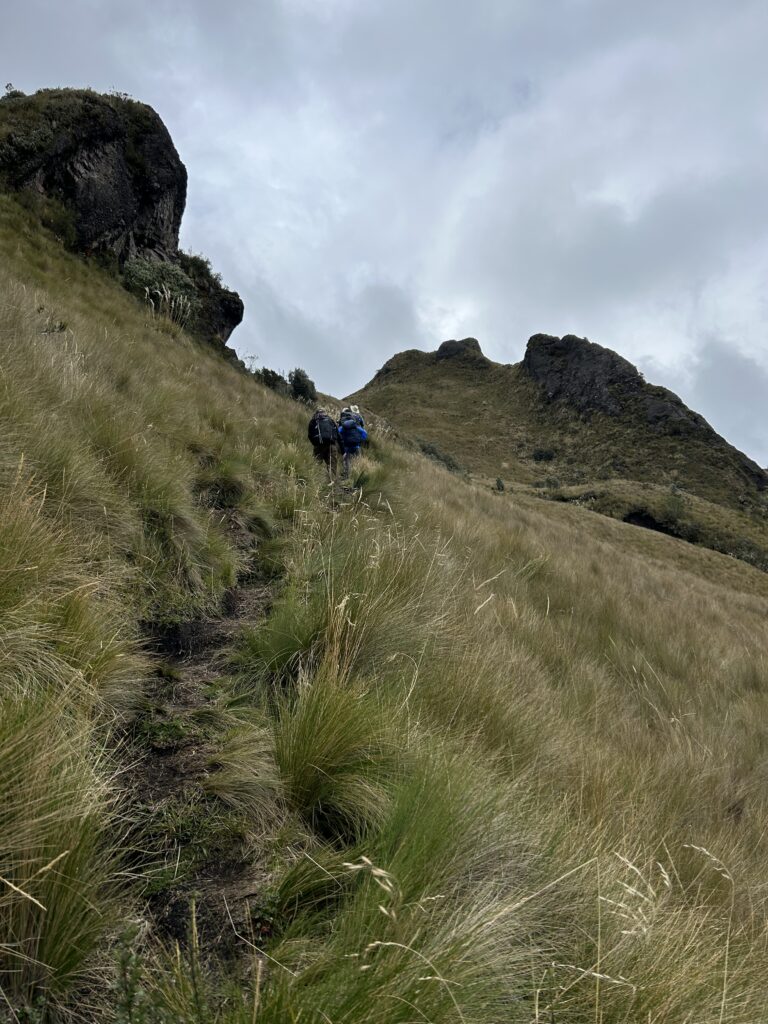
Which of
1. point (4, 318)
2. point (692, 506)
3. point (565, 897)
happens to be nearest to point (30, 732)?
point (565, 897)

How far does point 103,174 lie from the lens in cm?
1575

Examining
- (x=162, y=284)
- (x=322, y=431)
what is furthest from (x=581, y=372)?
(x=322, y=431)

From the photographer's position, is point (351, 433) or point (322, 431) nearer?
point (322, 431)

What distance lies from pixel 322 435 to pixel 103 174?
45.3 ft

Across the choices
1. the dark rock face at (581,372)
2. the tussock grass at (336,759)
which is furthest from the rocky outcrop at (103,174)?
the dark rock face at (581,372)

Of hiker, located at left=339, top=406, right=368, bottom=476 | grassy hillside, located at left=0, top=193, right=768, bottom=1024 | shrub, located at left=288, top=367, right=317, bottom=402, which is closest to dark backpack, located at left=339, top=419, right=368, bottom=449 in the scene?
hiker, located at left=339, top=406, right=368, bottom=476

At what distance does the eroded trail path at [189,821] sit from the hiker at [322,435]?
5.97 m

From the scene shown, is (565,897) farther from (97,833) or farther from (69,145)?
(69,145)

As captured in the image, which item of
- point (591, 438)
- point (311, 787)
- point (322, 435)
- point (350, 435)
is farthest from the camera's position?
point (591, 438)

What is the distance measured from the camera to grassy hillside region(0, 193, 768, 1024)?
1034 millimetres

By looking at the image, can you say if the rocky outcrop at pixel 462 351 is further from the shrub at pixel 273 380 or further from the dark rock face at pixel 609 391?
the shrub at pixel 273 380

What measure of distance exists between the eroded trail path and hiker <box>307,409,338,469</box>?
19.6 feet

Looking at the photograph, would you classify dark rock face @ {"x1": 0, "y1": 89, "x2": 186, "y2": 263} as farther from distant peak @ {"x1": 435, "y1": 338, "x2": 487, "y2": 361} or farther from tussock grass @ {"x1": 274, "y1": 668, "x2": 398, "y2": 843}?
distant peak @ {"x1": 435, "y1": 338, "x2": 487, "y2": 361}

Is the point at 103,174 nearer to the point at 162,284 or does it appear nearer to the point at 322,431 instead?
the point at 162,284
